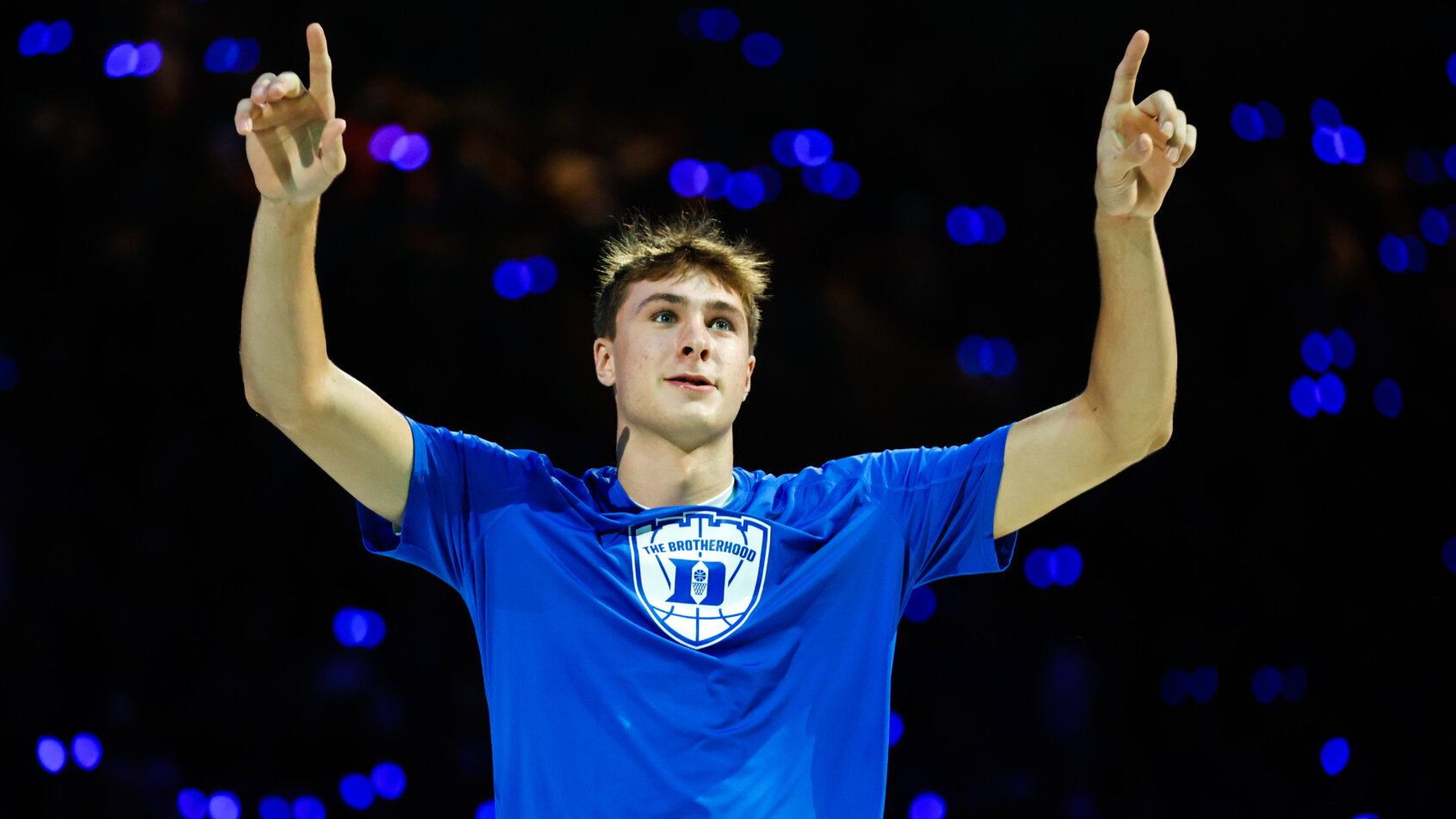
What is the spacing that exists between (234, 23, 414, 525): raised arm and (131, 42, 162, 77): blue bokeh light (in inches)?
39.6

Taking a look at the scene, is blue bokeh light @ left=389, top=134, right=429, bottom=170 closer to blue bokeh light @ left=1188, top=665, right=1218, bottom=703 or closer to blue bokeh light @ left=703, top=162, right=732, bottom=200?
blue bokeh light @ left=703, top=162, right=732, bottom=200

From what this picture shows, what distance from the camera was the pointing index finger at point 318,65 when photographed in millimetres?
1216

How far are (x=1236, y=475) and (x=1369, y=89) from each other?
732mm

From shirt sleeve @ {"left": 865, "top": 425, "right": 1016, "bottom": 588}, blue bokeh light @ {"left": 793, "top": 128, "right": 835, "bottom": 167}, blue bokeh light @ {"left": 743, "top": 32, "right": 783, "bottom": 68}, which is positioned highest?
blue bokeh light @ {"left": 743, "top": 32, "right": 783, "bottom": 68}

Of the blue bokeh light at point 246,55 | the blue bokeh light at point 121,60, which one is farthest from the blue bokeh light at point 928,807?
the blue bokeh light at point 121,60

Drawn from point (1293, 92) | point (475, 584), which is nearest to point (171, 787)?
point (475, 584)

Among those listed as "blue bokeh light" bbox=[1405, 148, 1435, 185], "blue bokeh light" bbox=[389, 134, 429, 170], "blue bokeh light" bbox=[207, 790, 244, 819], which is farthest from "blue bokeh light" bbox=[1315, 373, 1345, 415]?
"blue bokeh light" bbox=[207, 790, 244, 819]

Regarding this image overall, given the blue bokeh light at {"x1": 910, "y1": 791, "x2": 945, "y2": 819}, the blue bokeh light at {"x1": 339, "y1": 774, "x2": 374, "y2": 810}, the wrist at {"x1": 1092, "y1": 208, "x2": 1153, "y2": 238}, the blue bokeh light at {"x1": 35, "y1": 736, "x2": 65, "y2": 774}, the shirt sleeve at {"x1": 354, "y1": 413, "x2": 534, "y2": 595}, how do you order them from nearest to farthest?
the wrist at {"x1": 1092, "y1": 208, "x2": 1153, "y2": 238}
the shirt sleeve at {"x1": 354, "y1": 413, "x2": 534, "y2": 595}
the blue bokeh light at {"x1": 35, "y1": 736, "x2": 65, "y2": 774}
the blue bokeh light at {"x1": 339, "y1": 774, "x2": 374, "y2": 810}
the blue bokeh light at {"x1": 910, "y1": 791, "x2": 945, "y2": 819}

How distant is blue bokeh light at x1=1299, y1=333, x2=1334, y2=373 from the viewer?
2193 millimetres

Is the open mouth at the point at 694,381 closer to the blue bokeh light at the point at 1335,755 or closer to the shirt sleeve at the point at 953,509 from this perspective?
the shirt sleeve at the point at 953,509

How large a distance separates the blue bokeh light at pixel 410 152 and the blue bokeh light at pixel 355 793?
104 cm

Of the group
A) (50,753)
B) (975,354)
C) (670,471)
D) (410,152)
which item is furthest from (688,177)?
(50,753)

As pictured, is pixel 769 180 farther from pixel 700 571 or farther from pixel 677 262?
pixel 700 571

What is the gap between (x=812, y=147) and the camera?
2.27m
